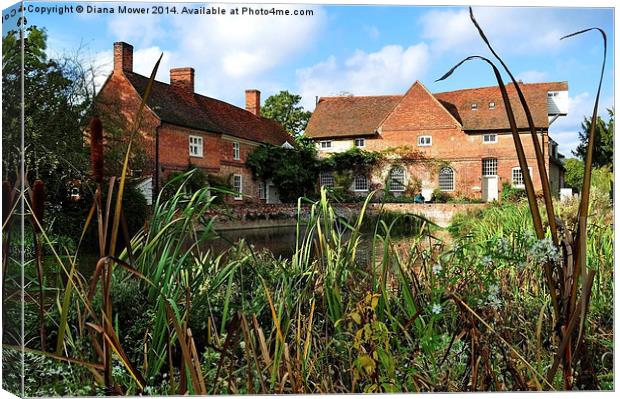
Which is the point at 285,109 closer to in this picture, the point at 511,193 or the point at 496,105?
the point at 496,105

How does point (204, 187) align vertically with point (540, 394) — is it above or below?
above

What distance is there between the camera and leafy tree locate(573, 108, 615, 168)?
3.06m

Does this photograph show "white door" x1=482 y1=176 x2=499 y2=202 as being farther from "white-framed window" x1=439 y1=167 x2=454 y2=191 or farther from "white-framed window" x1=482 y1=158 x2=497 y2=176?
"white-framed window" x1=439 y1=167 x2=454 y2=191

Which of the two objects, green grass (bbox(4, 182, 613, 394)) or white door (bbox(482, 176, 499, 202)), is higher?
white door (bbox(482, 176, 499, 202))

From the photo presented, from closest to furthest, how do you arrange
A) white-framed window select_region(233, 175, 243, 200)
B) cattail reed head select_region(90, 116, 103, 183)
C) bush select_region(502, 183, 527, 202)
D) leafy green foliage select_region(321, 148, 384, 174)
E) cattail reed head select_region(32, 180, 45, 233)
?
cattail reed head select_region(90, 116, 103, 183)
cattail reed head select_region(32, 180, 45, 233)
white-framed window select_region(233, 175, 243, 200)
bush select_region(502, 183, 527, 202)
leafy green foliage select_region(321, 148, 384, 174)

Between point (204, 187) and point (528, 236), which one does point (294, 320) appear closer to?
point (204, 187)

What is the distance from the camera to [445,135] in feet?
11.8

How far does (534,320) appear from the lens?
3.16 metres

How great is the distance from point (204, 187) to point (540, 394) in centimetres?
177

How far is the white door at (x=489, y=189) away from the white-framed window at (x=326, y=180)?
0.82 meters

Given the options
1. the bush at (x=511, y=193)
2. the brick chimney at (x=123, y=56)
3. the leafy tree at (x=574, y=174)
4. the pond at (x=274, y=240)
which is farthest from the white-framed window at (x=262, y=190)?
the leafy tree at (x=574, y=174)

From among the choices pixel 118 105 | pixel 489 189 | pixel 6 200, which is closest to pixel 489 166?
pixel 489 189

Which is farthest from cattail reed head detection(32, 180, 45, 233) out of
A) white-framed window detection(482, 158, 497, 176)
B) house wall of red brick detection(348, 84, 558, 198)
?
white-framed window detection(482, 158, 497, 176)

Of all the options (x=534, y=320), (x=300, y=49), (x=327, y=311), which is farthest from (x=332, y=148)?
(x=534, y=320)
